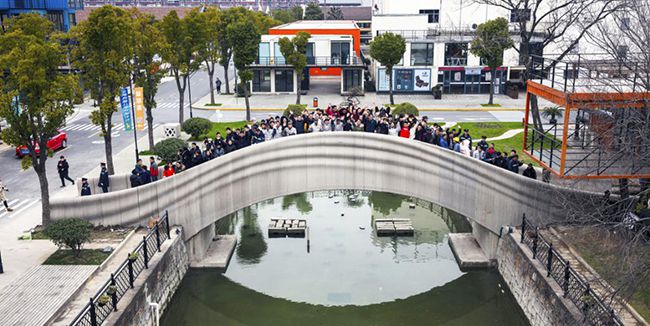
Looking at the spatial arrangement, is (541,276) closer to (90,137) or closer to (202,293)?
(202,293)

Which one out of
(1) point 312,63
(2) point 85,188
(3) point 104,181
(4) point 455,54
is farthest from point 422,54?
(2) point 85,188

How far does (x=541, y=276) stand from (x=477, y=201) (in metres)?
4.77

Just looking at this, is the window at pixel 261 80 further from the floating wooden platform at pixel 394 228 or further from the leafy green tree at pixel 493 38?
the floating wooden platform at pixel 394 228

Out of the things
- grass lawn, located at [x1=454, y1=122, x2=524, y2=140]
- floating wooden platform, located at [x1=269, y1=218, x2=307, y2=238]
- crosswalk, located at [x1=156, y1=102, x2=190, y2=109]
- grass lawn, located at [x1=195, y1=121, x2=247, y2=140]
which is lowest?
floating wooden platform, located at [x1=269, y1=218, x2=307, y2=238]

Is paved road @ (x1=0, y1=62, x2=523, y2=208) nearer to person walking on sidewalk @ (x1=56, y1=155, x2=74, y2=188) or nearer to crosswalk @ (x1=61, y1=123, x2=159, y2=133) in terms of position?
crosswalk @ (x1=61, y1=123, x2=159, y2=133)

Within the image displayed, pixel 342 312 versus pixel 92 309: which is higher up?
pixel 92 309

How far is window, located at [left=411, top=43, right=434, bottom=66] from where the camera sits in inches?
2073

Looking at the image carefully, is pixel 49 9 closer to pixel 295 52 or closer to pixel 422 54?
pixel 295 52

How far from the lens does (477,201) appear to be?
70.5ft

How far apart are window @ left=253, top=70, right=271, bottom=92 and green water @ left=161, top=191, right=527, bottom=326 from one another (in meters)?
28.5

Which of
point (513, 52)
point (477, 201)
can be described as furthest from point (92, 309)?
point (513, 52)

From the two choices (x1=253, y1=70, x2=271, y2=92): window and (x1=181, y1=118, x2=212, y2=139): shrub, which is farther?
(x1=253, y1=70, x2=271, y2=92): window

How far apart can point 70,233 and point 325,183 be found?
344 inches

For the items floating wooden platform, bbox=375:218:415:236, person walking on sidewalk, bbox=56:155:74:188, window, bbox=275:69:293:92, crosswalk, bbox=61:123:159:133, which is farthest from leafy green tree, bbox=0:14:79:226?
window, bbox=275:69:293:92
